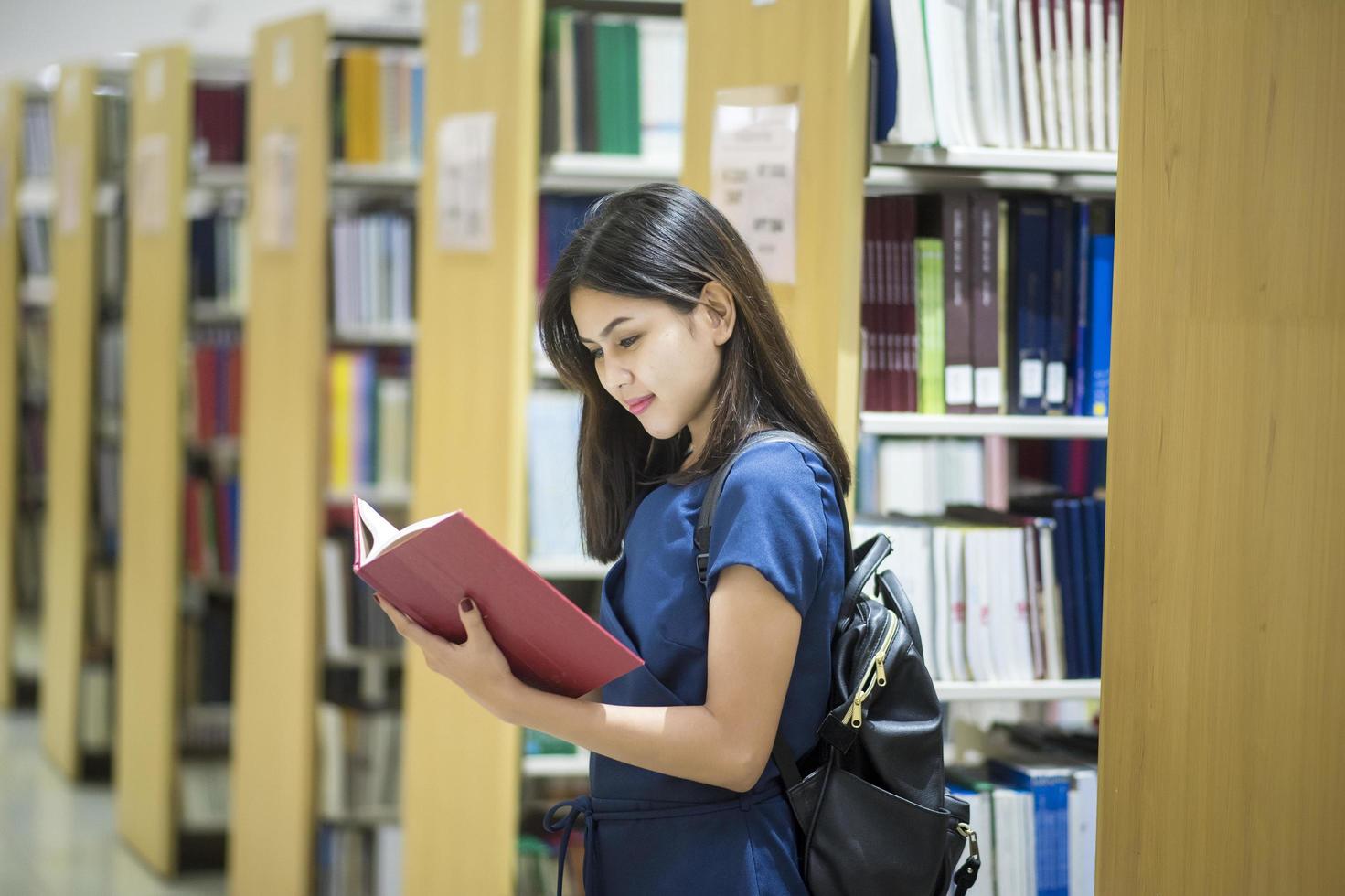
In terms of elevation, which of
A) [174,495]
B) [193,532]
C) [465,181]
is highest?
[465,181]

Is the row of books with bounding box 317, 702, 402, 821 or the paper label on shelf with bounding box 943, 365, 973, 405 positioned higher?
the paper label on shelf with bounding box 943, 365, 973, 405

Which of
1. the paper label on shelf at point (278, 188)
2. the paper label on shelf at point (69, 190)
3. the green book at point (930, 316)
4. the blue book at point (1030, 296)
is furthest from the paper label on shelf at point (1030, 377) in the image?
the paper label on shelf at point (69, 190)

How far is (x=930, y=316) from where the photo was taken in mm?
2221

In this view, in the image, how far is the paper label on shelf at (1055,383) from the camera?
7.34ft

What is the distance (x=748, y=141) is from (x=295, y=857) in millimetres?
2334

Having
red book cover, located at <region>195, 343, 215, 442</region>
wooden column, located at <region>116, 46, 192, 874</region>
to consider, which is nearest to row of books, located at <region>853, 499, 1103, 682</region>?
wooden column, located at <region>116, 46, 192, 874</region>

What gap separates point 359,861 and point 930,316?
234cm

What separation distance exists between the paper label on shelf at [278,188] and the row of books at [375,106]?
0.20 metres

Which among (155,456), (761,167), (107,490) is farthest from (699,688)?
(107,490)

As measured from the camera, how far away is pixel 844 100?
2068mm

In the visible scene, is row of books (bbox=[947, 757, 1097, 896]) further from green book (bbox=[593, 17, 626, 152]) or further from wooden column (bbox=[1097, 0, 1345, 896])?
green book (bbox=[593, 17, 626, 152])

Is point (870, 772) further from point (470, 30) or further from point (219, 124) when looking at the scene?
point (219, 124)

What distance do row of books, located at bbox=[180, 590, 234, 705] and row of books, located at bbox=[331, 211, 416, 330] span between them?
1334 millimetres

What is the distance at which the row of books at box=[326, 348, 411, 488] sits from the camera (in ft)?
13.2
